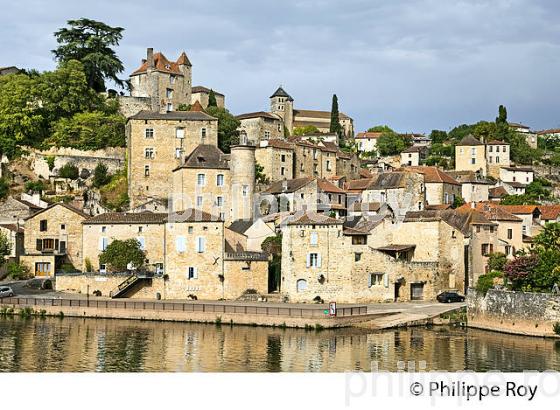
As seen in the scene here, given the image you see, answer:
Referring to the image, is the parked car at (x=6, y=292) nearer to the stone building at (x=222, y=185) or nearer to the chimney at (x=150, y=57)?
the stone building at (x=222, y=185)

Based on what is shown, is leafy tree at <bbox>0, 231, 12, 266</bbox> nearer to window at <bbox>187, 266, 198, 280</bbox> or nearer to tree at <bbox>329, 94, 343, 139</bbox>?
window at <bbox>187, 266, 198, 280</bbox>

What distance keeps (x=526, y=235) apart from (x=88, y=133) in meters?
33.9

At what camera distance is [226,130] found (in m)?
70.1

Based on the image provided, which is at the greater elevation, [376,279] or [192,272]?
[192,272]

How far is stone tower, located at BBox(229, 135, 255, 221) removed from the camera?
58.9 metres

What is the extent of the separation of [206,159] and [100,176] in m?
9.51

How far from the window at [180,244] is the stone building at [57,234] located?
351 inches

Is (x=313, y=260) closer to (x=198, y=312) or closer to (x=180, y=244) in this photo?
(x=198, y=312)

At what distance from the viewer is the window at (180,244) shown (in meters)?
47.8

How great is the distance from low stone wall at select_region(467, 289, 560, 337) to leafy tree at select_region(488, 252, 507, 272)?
676cm

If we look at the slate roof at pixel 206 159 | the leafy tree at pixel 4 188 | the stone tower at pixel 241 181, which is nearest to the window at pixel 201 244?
the stone tower at pixel 241 181

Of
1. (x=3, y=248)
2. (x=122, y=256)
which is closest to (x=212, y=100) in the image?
(x=3, y=248)

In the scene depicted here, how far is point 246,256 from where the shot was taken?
154 feet

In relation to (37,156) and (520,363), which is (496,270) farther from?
(37,156)
